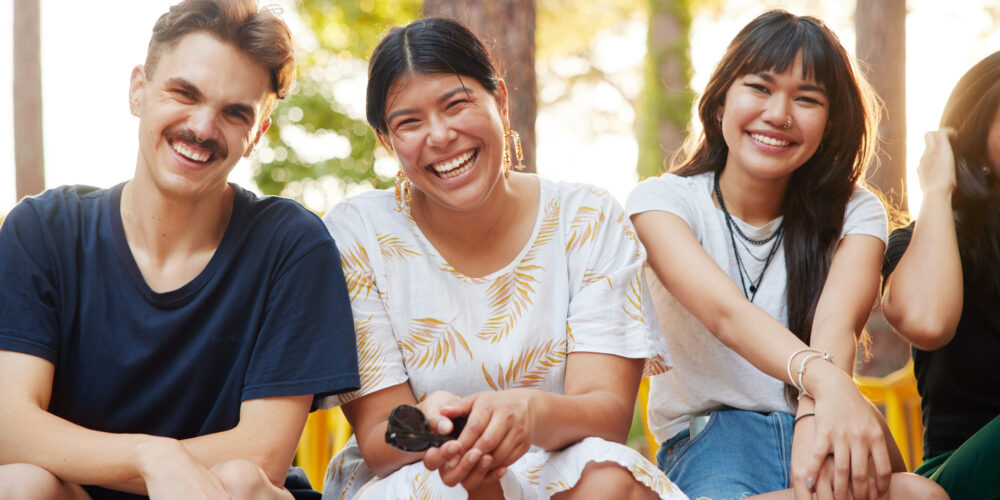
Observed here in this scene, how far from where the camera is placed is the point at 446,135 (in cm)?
A: 236

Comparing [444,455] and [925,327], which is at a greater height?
[925,327]

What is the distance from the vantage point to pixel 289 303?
90.5 inches

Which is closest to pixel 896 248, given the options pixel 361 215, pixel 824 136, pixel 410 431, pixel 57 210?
pixel 824 136

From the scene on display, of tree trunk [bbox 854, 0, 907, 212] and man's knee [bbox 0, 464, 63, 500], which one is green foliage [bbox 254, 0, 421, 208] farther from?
man's knee [bbox 0, 464, 63, 500]

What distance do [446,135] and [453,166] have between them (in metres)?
0.10

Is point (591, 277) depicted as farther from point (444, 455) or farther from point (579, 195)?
point (444, 455)

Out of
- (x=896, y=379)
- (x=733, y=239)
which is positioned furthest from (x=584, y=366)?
(x=896, y=379)

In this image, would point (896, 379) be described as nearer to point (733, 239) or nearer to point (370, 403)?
point (733, 239)

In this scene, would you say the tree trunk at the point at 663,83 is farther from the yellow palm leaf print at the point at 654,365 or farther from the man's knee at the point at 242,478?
the man's knee at the point at 242,478

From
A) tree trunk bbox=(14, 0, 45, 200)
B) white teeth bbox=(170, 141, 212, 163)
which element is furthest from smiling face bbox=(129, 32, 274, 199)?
tree trunk bbox=(14, 0, 45, 200)

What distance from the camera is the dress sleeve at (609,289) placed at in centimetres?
245

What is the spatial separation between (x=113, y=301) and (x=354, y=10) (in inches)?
432

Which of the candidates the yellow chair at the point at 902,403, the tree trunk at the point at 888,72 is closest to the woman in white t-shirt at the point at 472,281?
the yellow chair at the point at 902,403

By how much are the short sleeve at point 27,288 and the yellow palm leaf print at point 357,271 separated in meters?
0.72
